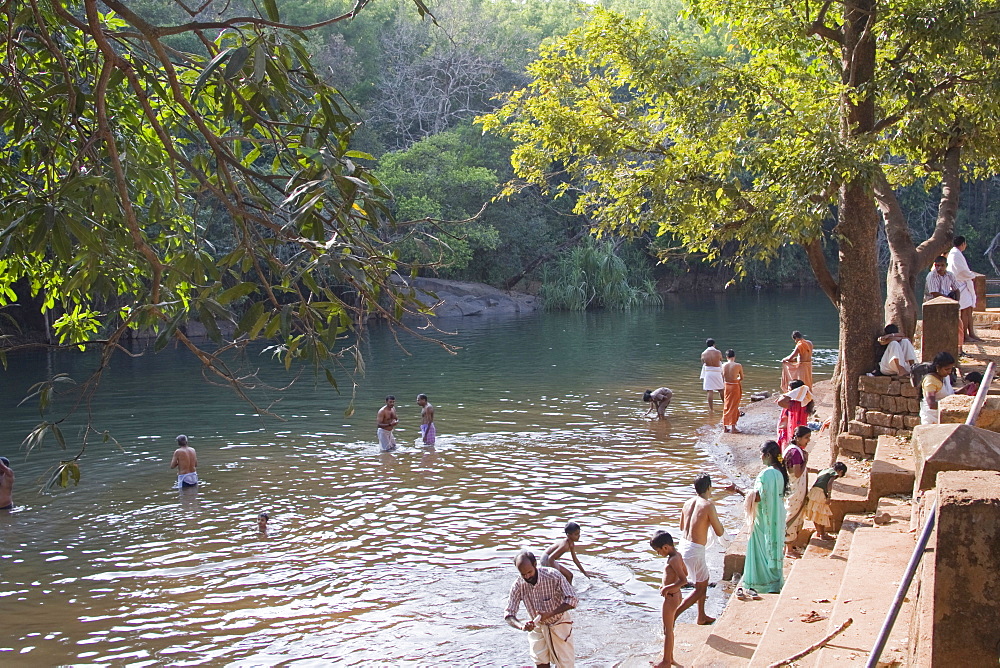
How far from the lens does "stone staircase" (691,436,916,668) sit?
19.8 feet

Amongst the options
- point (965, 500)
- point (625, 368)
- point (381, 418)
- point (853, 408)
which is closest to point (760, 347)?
point (625, 368)

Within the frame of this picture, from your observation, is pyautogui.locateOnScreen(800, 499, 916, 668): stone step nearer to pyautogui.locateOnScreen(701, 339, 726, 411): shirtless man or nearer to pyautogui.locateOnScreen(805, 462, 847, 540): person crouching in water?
pyautogui.locateOnScreen(805, 462, 847, 540): person crouching in water

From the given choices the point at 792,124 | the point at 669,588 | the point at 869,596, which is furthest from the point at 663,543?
the point at 792,124

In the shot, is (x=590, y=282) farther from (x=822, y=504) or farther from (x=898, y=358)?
(x=822, y=504)

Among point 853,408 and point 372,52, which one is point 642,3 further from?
point 853,408

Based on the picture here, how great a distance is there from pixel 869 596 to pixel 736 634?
4.62 ft

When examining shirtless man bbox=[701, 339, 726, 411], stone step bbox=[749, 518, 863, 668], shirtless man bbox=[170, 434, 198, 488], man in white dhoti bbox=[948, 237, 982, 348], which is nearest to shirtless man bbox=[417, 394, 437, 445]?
shirtless man bbox=[170, 434, 198, 488]

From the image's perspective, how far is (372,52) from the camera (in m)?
48.8

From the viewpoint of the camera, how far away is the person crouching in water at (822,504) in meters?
9.30

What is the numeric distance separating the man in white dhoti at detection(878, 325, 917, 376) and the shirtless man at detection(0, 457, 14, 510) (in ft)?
37.5

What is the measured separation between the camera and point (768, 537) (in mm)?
8602

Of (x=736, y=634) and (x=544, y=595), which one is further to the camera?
(x=736, y=634)

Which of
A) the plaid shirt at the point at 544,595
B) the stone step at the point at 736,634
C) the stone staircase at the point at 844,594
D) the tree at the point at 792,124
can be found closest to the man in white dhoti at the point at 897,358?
the tree at the point at 792,124

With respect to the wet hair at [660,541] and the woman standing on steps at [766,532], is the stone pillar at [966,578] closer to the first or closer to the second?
the wet hair at [660,541]
